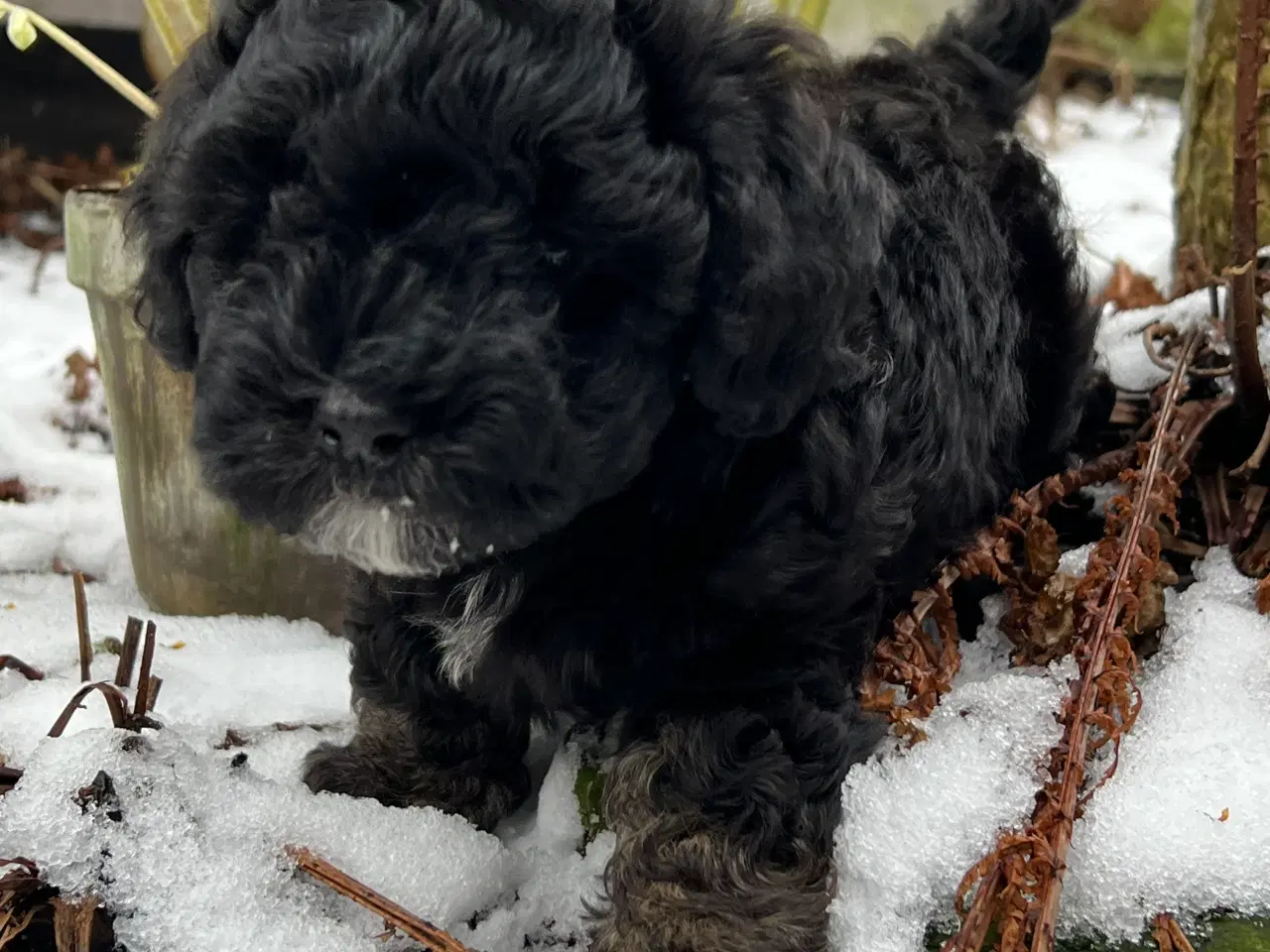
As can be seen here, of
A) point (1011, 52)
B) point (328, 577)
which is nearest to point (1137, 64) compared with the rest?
point (1011, 52)

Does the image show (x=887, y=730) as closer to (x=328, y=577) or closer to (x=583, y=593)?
(x=583, y=593)

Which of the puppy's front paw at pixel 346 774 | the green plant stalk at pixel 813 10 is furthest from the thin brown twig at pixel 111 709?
the green plant stalk at pixel 813 10

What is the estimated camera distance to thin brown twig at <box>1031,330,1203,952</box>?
130 cm

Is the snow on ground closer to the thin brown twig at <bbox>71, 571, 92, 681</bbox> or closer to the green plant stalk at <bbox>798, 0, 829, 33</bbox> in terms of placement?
the thin brown twig at <bbox>71, 571, 92, 681</bbox>

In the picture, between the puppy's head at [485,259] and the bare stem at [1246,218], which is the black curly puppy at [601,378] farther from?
the bare stem at [1246,218]

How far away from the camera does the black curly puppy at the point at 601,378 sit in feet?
4.11

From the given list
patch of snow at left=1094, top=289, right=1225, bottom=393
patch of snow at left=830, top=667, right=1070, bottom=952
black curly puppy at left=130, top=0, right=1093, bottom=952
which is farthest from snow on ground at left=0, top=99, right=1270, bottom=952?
patch of snow at left=1094, top=289, right=1225, bottom=393

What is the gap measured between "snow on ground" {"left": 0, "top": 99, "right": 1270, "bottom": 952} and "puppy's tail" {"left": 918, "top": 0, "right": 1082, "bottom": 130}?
1050 mm

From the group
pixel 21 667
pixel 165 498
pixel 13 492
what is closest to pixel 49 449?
pixel 13 492

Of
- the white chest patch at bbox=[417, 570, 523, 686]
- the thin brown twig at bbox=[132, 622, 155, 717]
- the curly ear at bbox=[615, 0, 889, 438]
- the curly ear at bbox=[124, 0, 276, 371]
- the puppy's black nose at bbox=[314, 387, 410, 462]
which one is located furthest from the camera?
the thin brown twig at bbox=[132, 622, 155, 717]

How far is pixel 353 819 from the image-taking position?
68.8 inches

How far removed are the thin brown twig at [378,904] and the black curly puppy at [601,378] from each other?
301 millimetres

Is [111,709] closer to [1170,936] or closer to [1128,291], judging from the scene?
[1170,936]

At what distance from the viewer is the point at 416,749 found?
199 cm
